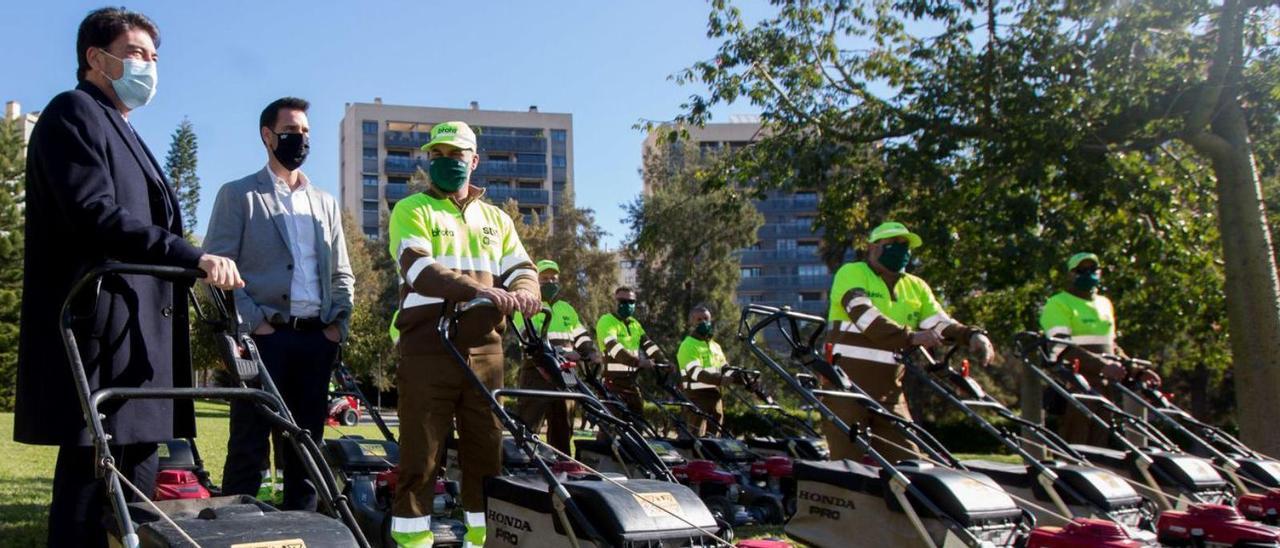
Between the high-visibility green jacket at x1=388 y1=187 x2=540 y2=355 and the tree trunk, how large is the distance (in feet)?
25.0

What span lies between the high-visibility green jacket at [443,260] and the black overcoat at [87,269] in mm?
1360

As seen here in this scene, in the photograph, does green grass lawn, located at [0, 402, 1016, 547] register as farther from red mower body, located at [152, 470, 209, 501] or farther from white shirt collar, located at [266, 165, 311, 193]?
white shirt collar, located at [266, 165, 311, 193]

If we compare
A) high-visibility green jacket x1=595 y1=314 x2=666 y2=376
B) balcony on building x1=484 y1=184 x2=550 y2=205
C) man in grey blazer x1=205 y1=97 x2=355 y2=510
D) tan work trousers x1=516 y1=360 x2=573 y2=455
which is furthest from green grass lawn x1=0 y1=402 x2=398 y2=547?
balcony on building x1=484 y1=184 x2=550 y2=205

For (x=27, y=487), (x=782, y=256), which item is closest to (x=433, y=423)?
(x=27, y=487)

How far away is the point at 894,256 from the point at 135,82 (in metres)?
4.49

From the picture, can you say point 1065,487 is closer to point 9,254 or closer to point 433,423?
point 433,423

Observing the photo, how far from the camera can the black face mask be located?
15.7 ft

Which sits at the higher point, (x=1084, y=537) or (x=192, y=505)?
(x=192, y=505)

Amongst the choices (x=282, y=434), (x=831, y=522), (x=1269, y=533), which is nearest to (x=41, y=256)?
(x=282, y=434)

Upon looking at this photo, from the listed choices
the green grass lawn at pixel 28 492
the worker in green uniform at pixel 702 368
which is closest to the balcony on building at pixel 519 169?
the green grass lawn at pixel 28 492

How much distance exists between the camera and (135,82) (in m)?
3.38

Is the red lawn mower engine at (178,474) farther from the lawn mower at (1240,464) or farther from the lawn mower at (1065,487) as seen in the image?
the lawn mower at (1240,464)

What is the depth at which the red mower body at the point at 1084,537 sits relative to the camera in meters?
4.28

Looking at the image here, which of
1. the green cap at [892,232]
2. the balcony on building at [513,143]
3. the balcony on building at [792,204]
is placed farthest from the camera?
the balcony on building at [513,143]
